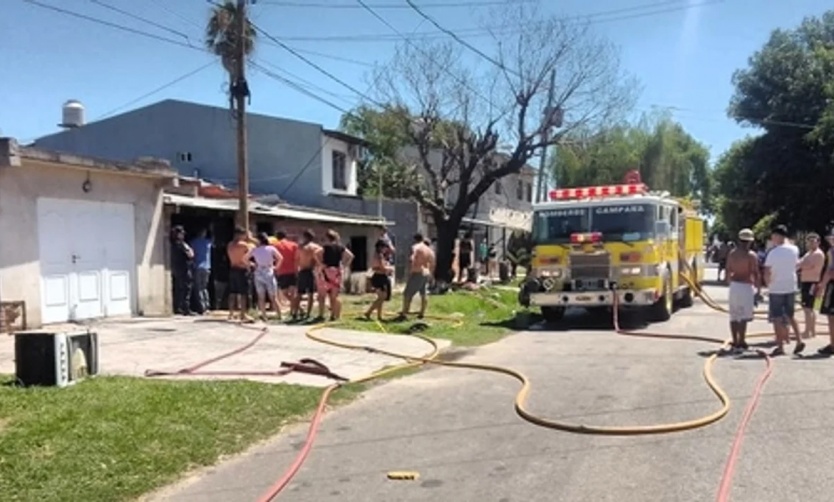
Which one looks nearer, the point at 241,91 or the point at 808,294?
the point at 808,294

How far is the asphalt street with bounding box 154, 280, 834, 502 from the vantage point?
5.33 meters

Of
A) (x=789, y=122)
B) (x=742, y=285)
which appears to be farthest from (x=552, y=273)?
(x=789, y=122)

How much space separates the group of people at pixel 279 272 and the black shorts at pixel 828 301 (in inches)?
260

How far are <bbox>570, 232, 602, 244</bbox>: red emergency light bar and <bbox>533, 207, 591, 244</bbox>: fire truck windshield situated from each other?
0.15m

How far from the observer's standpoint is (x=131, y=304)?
48.3 feet

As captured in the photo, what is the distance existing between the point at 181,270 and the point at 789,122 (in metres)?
26.3

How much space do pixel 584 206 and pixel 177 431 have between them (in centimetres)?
1090

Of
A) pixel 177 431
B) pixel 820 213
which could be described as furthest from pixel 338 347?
pixel 820 213

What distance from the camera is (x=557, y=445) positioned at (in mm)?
6414

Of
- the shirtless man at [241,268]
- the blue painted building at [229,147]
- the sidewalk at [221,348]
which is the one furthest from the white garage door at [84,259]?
the blue painted building at [229,147]

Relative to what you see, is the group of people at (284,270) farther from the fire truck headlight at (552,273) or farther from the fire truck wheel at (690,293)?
the fire truck wheel at (690,293)

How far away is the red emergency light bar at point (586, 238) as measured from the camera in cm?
1549

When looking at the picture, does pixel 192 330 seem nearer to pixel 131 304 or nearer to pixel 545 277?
pixel 131 304

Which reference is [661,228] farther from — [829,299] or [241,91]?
[241,91]
